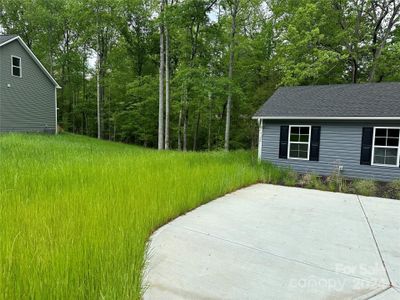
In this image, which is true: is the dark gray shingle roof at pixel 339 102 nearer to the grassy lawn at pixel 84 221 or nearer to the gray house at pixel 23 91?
the grassy lawn at pixel 84 221

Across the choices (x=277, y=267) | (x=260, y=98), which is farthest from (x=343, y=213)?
(x=260, y=98)

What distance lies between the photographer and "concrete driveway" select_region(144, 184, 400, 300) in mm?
2477

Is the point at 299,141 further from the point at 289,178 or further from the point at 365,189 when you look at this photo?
the point at 365,189

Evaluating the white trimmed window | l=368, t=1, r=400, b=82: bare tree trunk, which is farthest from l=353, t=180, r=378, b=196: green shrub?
l=368, t=1, r=400, b=82: bare tree trunk

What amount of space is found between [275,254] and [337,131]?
8357mm

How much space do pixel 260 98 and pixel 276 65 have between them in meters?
2.67

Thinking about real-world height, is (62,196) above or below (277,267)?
above

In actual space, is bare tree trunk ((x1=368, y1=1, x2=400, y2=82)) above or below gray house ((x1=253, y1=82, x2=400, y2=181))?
above

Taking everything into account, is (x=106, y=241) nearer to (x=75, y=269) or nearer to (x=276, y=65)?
(x=75, y=269)

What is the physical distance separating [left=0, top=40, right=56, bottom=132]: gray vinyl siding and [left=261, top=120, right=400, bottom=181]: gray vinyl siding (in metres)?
15.6

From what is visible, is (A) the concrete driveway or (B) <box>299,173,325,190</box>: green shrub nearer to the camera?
(A) the concrete driveway

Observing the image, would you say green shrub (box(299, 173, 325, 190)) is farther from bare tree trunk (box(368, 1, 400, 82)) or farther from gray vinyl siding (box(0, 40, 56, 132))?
gray vinyl siding (box(0, 40, 56, 132))

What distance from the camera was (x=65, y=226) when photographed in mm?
2781

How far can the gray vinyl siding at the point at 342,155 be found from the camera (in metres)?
9.40
